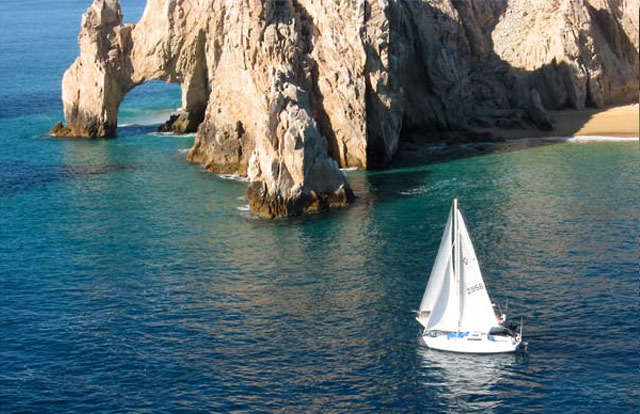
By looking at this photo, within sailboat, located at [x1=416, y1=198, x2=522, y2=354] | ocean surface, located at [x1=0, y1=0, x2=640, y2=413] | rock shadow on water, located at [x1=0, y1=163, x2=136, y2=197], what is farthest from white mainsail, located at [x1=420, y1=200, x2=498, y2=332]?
rock shadow on water, located at [x1=0, y1=163, x2=136, y2=197]

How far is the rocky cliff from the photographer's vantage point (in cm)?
10256

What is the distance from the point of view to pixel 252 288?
3137 inches

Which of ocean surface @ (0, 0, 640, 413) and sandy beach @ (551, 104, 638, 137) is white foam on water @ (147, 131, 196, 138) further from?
sandy beach @ (551, 104, 638, 137)

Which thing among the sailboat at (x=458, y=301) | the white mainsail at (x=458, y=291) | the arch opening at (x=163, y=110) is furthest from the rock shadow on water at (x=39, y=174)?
the white mainsail at (x=458, y=291)

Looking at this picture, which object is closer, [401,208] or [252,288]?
[252,288]

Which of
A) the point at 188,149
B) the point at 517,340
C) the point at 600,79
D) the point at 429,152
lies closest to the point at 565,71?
the point at 600,79

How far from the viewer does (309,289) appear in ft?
259

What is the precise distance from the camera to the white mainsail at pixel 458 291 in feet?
226

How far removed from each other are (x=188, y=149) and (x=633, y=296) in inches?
2872

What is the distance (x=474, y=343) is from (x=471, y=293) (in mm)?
3609

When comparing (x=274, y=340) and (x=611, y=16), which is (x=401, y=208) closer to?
(x=274, y=340)

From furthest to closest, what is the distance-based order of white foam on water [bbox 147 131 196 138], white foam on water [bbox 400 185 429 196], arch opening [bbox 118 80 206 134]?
arch opening [bbox 118 80 206 134]
white foam on water [bbox 147 131 196 138]
white foam on water [bbox 400 185 429 196]

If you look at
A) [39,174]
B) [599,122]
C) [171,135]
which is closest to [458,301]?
[39,174]

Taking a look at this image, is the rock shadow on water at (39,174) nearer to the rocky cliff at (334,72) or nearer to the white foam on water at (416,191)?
the rocky cliff at (334,72)
